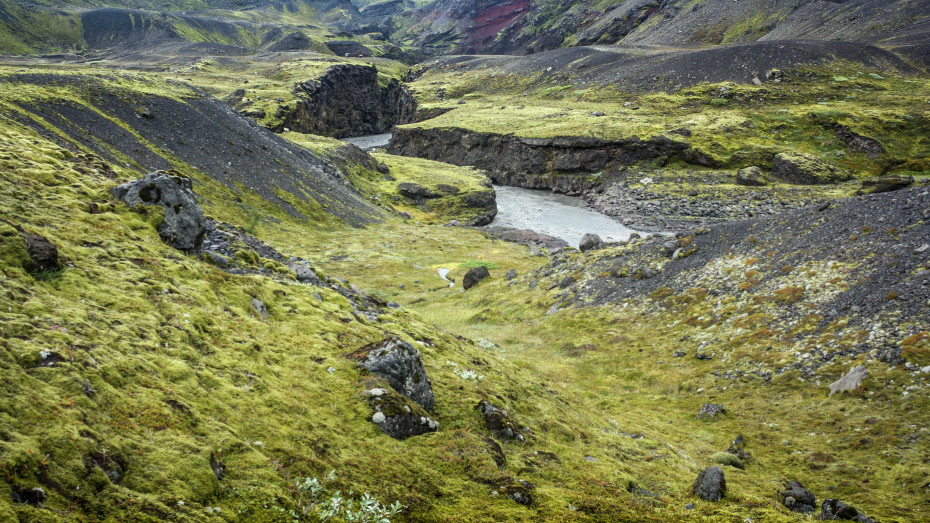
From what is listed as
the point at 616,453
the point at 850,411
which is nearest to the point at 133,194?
the point at 616,453

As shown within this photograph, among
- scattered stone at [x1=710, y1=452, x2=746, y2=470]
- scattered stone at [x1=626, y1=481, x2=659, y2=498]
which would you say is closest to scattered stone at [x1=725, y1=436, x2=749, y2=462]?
scattered stone at [x1=710, y1=452, x2=746, y2=470]

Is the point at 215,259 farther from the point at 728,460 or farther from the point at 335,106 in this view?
the point at 335,106

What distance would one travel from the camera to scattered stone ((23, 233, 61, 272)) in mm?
10344

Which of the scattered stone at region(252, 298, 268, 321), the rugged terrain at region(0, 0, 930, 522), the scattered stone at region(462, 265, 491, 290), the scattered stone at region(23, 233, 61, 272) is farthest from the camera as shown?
the scattered stone at region(462, 265, 491, 290)

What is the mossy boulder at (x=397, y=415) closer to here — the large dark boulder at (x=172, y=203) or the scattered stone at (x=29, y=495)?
the scattered stone at (x=29, y=495)

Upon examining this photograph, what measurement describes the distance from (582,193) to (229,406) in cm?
10619

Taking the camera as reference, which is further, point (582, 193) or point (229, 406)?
point (582, 193)

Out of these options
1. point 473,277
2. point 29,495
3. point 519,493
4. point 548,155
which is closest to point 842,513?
point 519,493

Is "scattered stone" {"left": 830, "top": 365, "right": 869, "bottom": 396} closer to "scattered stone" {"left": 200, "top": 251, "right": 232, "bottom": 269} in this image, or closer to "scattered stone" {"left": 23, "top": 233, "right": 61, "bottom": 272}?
"scattered stone" {"left": 200, "top": 251, "right": 232, "bottom": 269}

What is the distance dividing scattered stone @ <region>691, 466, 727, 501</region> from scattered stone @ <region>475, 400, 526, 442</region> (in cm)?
463

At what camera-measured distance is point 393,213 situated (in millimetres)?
82625

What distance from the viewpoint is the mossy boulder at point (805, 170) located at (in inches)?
3725

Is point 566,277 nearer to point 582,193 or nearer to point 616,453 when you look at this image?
point 616,453

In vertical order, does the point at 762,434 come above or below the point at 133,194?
below
